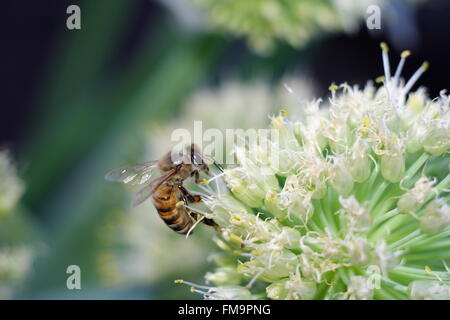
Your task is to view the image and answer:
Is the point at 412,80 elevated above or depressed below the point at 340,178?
above

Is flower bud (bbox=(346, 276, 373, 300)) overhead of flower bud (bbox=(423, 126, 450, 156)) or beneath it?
beneath

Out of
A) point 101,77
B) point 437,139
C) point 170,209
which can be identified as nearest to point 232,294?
point 170,209

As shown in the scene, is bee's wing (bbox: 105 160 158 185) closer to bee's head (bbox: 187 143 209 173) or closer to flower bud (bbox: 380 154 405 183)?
bee's head (bbox: 187 143 209 173)

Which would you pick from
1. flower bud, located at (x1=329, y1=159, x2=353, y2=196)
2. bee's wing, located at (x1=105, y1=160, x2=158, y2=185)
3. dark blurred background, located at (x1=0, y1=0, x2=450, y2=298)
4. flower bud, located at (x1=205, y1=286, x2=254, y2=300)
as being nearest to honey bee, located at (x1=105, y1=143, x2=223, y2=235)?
bee's wing, located at (x1=105, y1=160, x2=158, y2=185)

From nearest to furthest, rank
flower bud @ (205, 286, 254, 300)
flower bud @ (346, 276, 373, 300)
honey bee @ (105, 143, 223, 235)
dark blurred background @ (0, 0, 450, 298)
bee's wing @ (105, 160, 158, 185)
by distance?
flower bud @ (346, 276, 373, 300) → flower bud @ (205, 286, 254, 300) → honey bee @ (105, 143, 223, 235) → bee's wing @ (105, 160, 158, 185) → dark blurred background @ (0, 0, 450, 298)

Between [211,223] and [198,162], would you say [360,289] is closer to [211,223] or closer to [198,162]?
[211,223]

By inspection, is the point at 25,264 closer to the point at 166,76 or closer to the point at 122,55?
the point at 166,76

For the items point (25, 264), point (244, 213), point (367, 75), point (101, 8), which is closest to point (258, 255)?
point (244, 213)
